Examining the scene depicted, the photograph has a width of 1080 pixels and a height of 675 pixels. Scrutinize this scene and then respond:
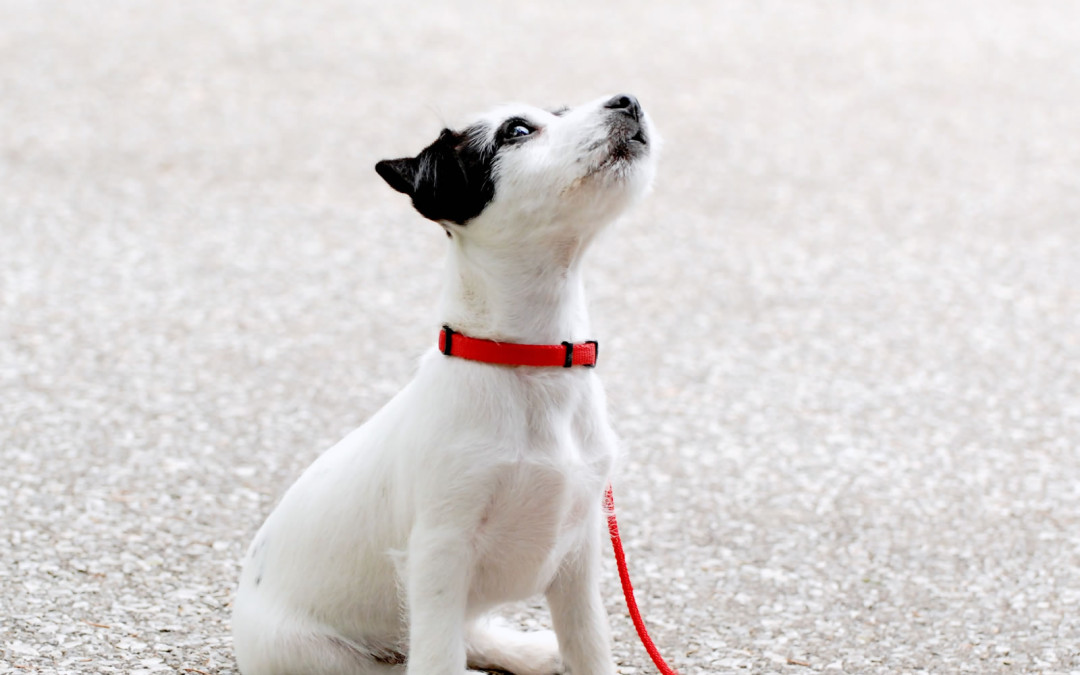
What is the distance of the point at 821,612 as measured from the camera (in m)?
4.01

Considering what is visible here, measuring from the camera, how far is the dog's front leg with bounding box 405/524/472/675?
282cm

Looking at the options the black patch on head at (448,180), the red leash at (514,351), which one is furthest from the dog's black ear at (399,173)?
the red leash at (514,351)

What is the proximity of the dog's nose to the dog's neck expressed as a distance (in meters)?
0.29

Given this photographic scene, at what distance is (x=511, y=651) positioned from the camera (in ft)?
11.4

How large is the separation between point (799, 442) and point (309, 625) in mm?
2853

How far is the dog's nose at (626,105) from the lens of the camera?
2775 millimetres

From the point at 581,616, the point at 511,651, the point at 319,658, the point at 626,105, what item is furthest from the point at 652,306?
the point at 626,105

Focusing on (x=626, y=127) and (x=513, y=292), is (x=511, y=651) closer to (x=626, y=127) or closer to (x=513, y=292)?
(x=513, y=292)

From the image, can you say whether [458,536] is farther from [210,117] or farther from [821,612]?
[210,117]

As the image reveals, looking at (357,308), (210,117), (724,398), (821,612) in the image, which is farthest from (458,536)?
(210,117)

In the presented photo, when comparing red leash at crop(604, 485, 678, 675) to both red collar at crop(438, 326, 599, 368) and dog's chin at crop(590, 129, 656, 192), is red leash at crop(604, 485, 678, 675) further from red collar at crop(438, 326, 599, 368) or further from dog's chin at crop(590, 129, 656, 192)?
dog's chin at crop(590, 129, 656, 192)

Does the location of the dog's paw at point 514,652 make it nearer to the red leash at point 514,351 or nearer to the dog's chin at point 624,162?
the red leash at point 514,351

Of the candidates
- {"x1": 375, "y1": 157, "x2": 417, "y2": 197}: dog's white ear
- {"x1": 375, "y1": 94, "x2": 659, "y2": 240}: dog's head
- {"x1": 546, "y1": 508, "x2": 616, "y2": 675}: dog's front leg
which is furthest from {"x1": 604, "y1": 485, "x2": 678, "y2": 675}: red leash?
{"x1": 375, "y1": 157, "x2": 417, "y2": 197}: dog's white ear

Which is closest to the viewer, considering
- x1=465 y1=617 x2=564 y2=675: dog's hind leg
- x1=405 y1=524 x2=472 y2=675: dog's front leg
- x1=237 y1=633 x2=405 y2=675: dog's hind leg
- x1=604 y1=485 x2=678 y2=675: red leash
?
x1=405 y1=524 x2=472 y2=675: dog's front leg
